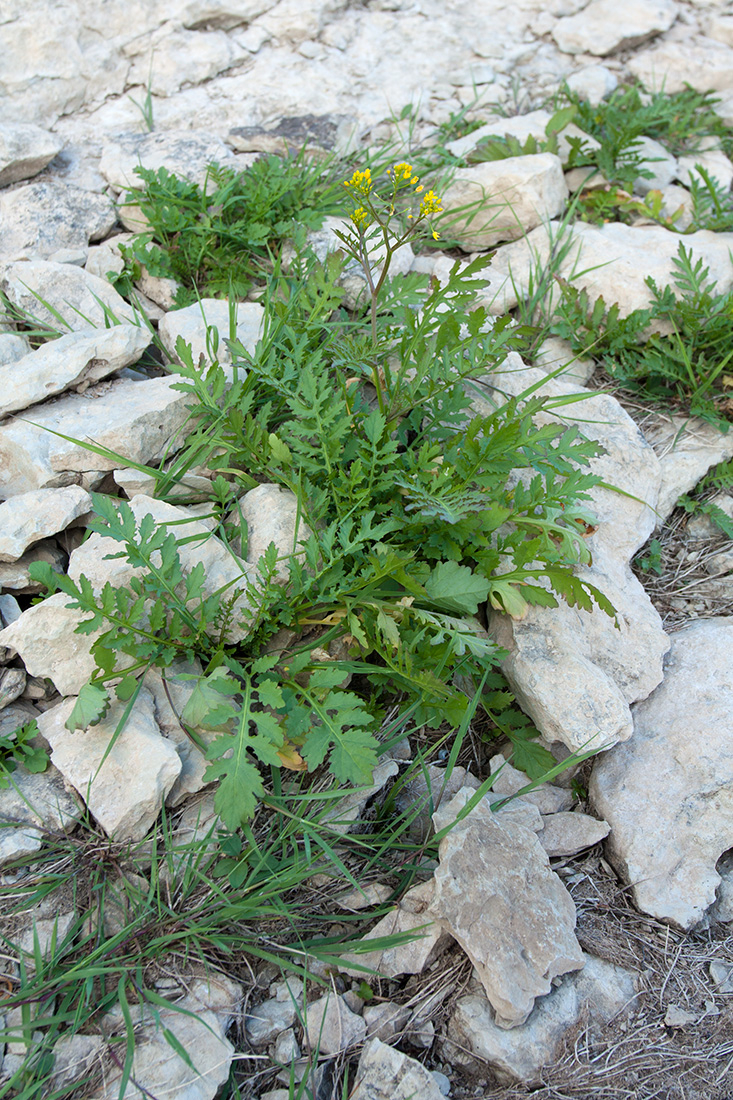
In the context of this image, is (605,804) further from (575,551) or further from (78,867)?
(78,867)

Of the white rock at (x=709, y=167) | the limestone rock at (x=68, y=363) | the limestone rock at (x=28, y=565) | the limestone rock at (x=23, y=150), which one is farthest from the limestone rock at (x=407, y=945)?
the white rock at (x=709, y=167)

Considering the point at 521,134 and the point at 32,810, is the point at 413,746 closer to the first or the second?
the point at 32,810

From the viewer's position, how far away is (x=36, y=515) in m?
2.51

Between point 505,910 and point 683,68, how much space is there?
17.8ft

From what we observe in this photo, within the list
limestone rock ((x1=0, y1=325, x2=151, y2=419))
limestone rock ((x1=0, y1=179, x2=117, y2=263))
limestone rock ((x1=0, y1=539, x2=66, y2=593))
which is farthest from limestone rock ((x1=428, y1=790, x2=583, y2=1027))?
limestone rock ((x1=0, y1=179, x2=117, y2=263))

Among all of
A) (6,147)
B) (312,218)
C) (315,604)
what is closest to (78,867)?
(315,604)

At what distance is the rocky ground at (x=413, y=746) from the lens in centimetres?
196

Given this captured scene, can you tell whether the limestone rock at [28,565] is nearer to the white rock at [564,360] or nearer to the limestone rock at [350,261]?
the limestone rock at [350,261]

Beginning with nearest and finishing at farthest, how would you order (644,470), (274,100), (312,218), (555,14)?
(644,470), (312,218), (274,100), (555,14)

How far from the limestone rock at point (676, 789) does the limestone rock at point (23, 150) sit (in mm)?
3847

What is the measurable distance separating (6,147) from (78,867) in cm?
342

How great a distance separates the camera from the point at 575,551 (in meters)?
2.76

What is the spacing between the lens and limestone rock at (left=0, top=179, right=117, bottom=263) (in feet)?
11.4

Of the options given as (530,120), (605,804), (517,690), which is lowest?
(605,804)
